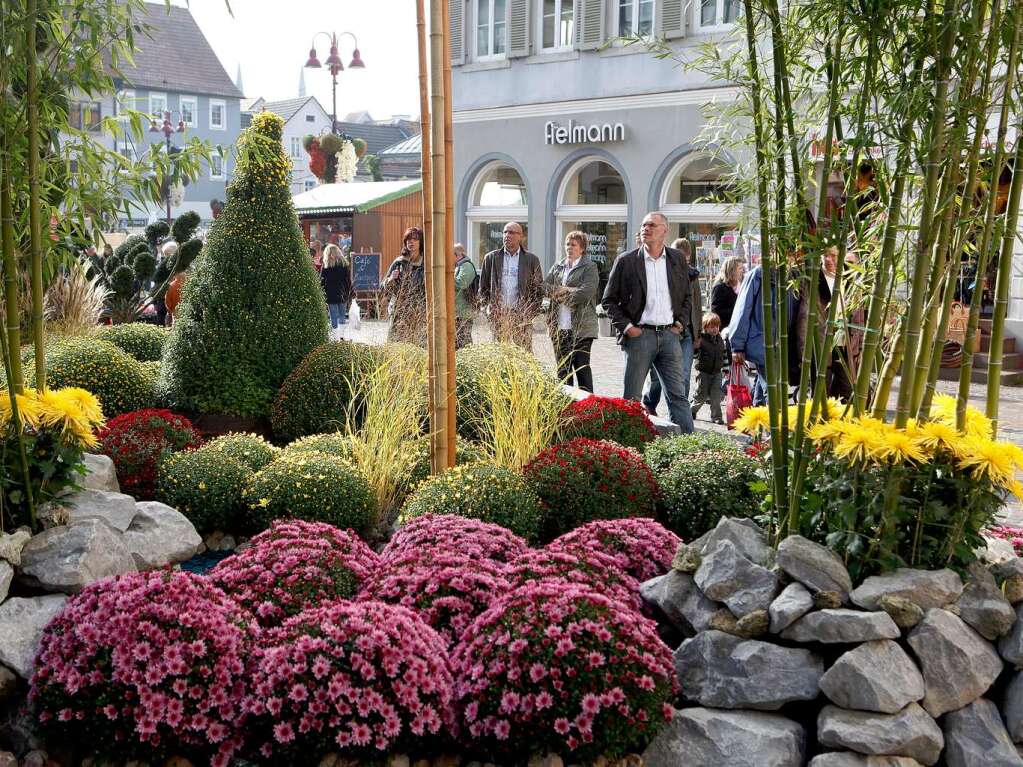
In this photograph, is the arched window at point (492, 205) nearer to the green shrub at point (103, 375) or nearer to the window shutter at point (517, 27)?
the window shutter at point (517, 27)

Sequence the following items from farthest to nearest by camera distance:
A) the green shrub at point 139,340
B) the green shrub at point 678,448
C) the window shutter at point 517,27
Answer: the window shutter at point 517,27 < the green shrub at point 139,340 < the green shrub at point 678,448

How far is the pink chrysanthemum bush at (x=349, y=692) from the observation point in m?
2.83

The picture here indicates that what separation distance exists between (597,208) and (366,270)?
5488 mm

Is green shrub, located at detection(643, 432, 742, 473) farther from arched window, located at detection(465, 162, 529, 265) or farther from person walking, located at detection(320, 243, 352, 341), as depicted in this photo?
arched window, located at detection(465, 162, 529, 265)

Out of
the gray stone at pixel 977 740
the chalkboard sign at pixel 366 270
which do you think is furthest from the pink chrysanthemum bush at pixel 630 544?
the chalkboard sign at pixel 366 270

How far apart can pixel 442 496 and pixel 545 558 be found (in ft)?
3.77

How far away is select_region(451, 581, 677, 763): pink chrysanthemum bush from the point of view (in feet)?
9.42

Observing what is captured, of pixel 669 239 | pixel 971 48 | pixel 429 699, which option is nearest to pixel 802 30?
pixel 971 48

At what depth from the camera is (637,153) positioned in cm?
2028

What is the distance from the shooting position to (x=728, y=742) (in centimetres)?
303

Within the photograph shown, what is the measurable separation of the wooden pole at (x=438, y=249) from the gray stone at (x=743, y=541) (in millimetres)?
1797

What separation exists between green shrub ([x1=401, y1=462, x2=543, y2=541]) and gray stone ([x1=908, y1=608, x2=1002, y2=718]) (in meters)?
1.91

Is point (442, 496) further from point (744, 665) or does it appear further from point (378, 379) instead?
point (744, 665)

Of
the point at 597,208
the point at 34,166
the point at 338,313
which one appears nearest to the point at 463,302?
the point at 34,166
